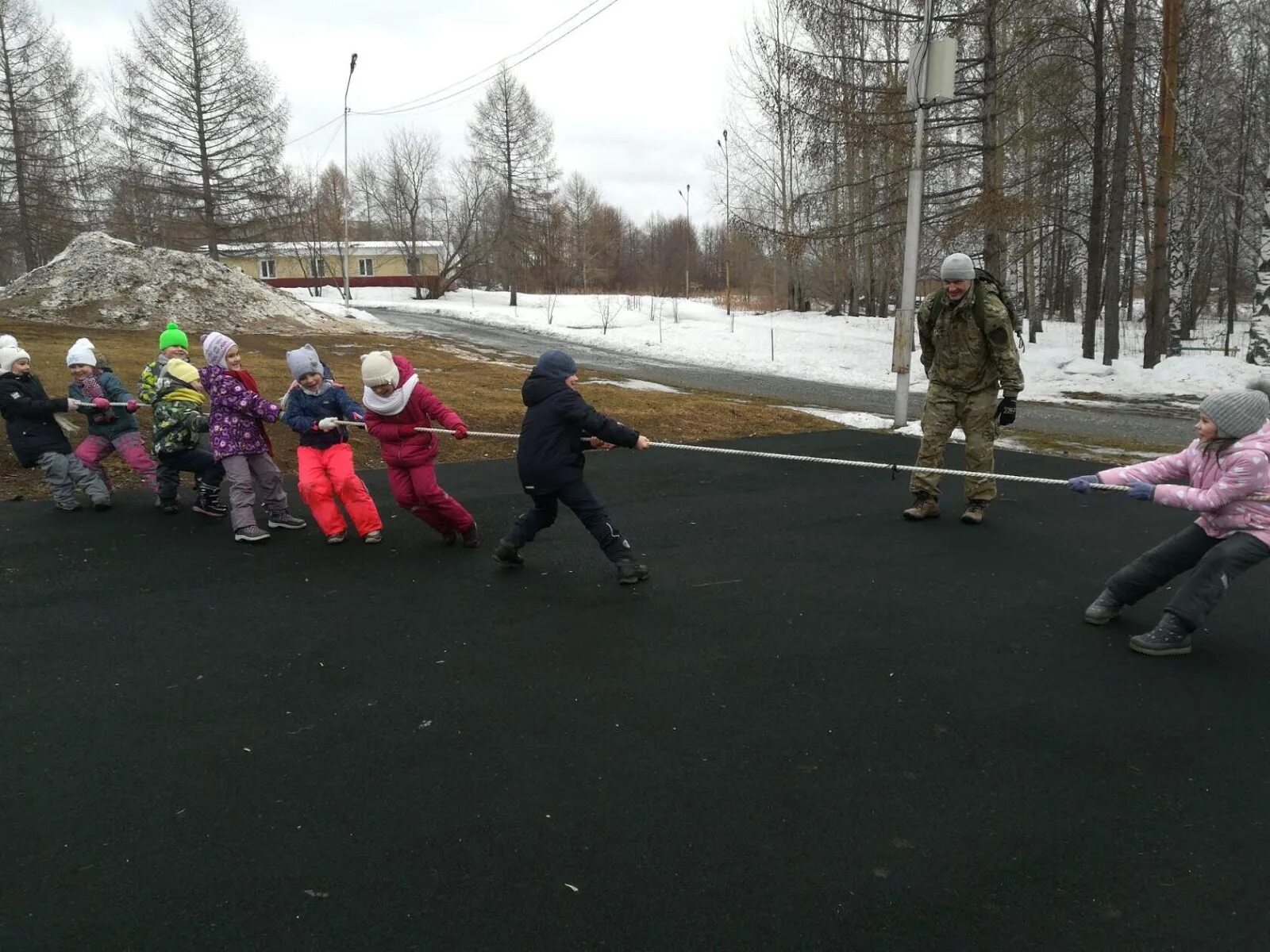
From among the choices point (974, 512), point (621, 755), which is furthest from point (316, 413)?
point (974, 512)

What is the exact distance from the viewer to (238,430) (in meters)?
6.30

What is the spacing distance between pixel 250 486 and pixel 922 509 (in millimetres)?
5313

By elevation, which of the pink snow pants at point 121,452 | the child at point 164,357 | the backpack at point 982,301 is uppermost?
the backpack at point 982,301

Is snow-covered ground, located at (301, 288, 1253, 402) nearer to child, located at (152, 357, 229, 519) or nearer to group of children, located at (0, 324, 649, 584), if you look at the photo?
group of children, located at (0, 324, 649, 584)

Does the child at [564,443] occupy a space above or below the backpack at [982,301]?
below

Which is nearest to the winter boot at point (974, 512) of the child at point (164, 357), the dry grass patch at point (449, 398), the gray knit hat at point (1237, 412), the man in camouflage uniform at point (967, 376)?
the man in camouflage uniform at point (967, 376)

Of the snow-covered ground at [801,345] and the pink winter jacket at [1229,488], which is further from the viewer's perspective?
the snow-covered ground at [801,345]

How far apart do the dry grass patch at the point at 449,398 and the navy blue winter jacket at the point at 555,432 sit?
4084 mm

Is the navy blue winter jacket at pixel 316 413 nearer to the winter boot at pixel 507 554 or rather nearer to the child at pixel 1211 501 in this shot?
the winter boot at pixel 507 554

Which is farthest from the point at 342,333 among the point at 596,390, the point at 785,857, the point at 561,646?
the point at 785,857

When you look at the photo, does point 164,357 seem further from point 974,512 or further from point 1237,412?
point 1237,412

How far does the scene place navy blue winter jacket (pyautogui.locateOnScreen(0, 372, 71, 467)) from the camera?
6730 mm

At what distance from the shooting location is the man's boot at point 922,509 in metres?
6.71

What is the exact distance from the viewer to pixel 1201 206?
26.1 m
